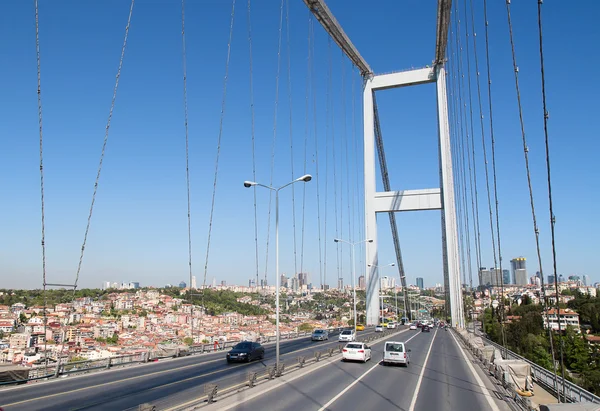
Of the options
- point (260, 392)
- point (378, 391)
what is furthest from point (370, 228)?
point (260, 392)

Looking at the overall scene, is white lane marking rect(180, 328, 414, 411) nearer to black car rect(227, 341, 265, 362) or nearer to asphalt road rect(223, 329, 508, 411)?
asphalt road rect(223, 329, 508, 411)

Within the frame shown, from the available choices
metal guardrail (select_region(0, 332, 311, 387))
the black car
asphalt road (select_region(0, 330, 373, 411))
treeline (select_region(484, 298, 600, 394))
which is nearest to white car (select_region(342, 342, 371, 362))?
asphalt road (select_region(0, 330, 373, 411))

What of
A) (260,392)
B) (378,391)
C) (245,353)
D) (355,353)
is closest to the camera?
(260,392)

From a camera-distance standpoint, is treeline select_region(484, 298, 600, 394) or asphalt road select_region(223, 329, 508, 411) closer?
asphalt road select_region(223, 329, 508, 411)

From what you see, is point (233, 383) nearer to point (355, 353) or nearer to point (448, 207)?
point (355, 353)

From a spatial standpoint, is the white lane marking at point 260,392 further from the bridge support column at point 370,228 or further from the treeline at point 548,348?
the treeline at point 548,348

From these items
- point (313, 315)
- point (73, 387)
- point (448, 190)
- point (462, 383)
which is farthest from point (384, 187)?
point (73, 387)

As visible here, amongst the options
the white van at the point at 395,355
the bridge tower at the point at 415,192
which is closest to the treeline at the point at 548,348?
the bridge tower at the point at 415,192
